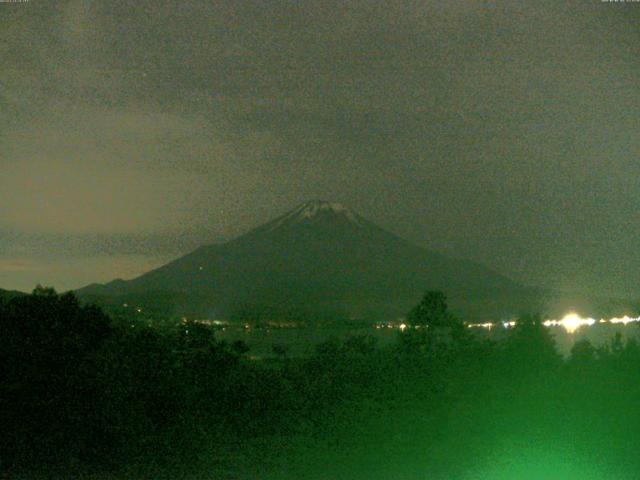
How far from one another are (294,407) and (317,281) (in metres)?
38.3

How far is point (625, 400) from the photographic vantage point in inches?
433

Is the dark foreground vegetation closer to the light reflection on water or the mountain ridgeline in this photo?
the light reflection on water

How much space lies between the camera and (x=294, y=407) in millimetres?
11688

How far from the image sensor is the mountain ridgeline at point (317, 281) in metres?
38.9

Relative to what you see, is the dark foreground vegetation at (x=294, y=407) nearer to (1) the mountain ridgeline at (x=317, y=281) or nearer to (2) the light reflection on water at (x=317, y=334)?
(2) the light reflection on water at (x=317, y=334)

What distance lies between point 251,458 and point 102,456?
172 centimetres

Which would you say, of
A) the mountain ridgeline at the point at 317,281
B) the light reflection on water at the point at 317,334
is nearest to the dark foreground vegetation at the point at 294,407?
the light reflection on water at the point at 317,334

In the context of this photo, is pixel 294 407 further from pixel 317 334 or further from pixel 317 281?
pixel 317 281

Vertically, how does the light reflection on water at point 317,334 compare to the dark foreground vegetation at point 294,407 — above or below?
above

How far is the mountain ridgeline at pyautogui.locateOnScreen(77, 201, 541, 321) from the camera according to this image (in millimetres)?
38938

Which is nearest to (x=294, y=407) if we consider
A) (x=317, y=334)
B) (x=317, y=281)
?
(x=317, y=334)

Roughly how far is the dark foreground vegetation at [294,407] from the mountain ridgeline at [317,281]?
21.1 m

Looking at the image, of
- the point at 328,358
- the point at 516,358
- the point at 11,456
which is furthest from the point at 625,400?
the point at 11,456

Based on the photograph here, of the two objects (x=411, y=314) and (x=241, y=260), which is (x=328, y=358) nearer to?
(x=411, y=314)
